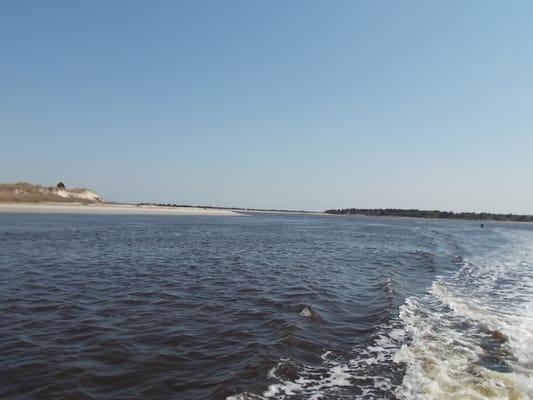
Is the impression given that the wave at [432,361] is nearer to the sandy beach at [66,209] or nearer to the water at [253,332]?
the water at [253,332]

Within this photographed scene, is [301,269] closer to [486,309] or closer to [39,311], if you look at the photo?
[486,309]

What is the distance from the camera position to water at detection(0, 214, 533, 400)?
671 centimetres

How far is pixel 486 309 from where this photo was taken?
13.3m

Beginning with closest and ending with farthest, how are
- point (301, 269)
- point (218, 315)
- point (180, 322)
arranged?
point (180, 322) < point (218, 315) < point (301, 269)

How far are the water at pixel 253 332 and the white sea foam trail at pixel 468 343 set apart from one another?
0.05 m

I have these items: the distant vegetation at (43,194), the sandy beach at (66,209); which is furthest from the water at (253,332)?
the distant vegetation at (43,194)

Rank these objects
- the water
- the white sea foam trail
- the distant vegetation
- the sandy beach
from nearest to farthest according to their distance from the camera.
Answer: the water, the white sea foam trail, the sandy beach, the distant vegetation

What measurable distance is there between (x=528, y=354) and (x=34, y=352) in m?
11.8

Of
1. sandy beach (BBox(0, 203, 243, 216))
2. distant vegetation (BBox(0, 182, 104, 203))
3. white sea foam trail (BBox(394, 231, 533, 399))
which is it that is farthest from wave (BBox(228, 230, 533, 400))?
distant vegetation (BBox(0, 182, 104, 203))

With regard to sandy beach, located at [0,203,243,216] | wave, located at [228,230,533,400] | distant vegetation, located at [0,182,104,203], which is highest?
distant vegetation, located at [0,182,104,203]

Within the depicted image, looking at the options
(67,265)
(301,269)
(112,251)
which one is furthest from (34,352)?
(112,251)

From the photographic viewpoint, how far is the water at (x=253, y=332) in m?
6.71

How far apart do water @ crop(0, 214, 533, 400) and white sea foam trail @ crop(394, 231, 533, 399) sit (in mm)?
46

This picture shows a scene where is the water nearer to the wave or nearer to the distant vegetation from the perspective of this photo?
the wave
